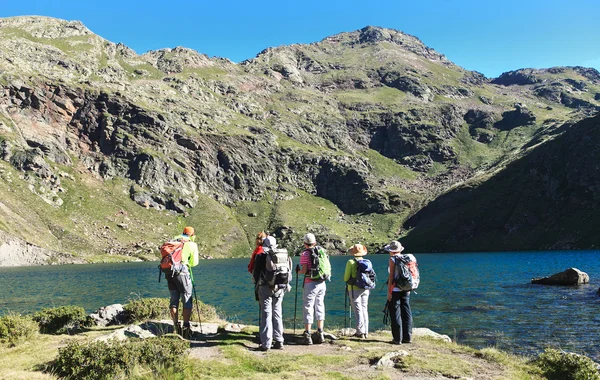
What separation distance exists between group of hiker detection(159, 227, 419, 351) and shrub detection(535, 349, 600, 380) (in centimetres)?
462

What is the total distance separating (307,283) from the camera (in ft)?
49.7

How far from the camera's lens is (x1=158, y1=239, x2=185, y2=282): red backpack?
15.1 meters

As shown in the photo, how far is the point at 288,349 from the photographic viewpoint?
45.8 feet

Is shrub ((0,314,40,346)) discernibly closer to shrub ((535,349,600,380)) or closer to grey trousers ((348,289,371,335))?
grey trousers ((348,289,371,335))

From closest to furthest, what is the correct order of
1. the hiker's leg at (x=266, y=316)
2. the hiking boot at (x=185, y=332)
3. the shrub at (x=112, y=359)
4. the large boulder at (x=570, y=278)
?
the shrub at (x=112, y=359)
the hiker's leg at (x=266, y=316)
the hiking boot at (x=185, y=332)
the large boulder at (x=570, y=278)

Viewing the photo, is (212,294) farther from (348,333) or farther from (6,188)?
(6,188)

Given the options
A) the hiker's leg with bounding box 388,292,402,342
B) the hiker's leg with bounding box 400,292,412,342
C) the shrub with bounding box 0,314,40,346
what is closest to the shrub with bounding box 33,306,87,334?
the shrub with bounding box 0,314,40,346

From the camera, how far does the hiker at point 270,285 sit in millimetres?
13641

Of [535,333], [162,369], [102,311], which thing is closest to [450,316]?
[535,333]

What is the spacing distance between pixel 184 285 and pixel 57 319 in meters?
7.16

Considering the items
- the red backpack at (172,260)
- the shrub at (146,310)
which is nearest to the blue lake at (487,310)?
the shrub at (146,310)

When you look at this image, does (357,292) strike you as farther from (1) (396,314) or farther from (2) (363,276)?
(1) (396,314)

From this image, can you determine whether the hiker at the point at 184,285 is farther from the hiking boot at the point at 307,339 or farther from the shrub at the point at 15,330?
the shrub at the point at 15,330

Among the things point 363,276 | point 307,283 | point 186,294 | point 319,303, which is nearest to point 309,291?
point 307,283
